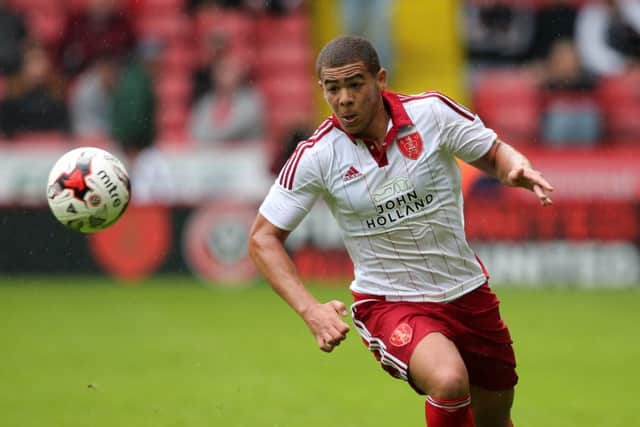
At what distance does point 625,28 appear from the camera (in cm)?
1639

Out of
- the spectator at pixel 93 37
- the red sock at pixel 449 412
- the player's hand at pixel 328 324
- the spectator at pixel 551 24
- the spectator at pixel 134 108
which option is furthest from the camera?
the spectator at pixel 551 24

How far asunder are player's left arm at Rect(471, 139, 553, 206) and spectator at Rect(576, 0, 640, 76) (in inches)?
430

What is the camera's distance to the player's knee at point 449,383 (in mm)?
5223

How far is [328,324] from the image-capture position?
5211 mm

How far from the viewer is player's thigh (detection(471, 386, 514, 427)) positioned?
604cm

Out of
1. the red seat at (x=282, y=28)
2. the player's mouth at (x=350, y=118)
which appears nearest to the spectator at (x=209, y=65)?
the red seat at (x=282, y=28)

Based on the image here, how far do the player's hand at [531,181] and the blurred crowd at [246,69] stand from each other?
32.5 feet

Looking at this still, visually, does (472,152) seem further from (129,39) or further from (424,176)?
(129,39)

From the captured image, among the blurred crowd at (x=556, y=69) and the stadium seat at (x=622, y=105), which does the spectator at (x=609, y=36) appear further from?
the stadium seat at (x=622, y=105)

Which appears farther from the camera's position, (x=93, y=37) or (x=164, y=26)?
(x=164, y=26)

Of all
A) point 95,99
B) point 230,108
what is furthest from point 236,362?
point 95,99

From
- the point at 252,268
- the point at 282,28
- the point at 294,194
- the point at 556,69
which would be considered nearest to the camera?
the point at 294,194

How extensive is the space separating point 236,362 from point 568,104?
757 centimetres

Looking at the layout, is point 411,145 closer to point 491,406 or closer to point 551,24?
point 491,406
